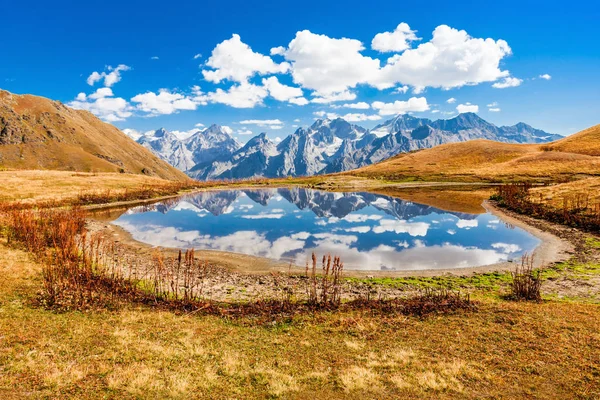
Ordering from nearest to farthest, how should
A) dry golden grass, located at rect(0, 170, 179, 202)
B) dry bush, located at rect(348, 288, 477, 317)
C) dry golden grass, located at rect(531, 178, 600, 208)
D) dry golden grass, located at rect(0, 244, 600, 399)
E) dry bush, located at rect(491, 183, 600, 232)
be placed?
dry golden grass, located at rect(0, 244, 600, 399) < dry bush, located at rect(348, 288, 477, 317) < dry bush, located at rect(491, 183, 600, 232) < dry golden grass, located at rect(531, 178, 600, 208) < dry golden grass, located at rect(0, 170, 179, 202)

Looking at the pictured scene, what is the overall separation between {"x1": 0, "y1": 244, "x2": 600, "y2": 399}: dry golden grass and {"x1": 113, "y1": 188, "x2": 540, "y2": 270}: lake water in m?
17.8

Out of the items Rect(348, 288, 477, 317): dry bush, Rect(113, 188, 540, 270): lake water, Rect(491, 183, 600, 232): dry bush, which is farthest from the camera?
Rect(491, 183, 600, 232): dry bush

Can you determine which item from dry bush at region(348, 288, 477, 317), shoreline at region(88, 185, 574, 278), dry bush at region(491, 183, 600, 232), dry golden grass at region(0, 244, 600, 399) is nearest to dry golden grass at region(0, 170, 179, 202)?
shoreline at region(88, 185, 574, 278)

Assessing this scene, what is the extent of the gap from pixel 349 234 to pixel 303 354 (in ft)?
135

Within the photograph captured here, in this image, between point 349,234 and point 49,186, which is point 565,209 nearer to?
point 349,234

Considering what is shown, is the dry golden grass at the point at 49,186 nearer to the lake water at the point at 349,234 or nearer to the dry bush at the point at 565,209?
the lake water at the point at 349,234

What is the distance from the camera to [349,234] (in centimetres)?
5762

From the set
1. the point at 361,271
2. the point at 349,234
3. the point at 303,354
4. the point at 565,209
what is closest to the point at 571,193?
the point at 565,209

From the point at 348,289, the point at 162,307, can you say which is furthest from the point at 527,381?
the point at 162,307

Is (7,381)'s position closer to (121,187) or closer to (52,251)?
(52,251)

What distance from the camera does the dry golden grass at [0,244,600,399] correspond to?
13.9m

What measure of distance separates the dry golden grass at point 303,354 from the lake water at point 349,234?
17.8 metres

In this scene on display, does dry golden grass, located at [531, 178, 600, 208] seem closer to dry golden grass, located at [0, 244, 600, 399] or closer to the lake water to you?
the lake water

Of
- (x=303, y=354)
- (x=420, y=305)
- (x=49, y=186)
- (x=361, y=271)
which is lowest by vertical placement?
(x=361, y=271)
